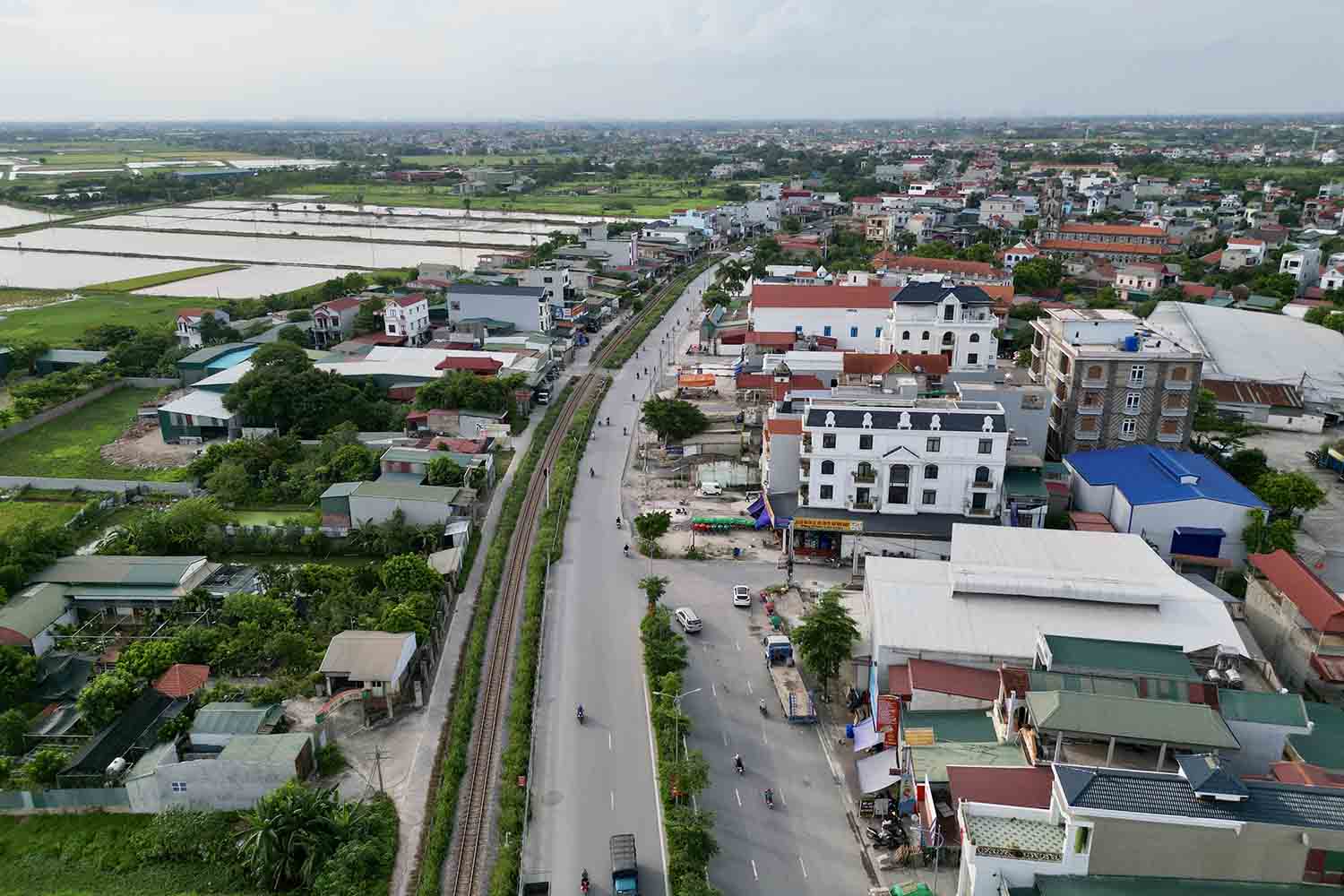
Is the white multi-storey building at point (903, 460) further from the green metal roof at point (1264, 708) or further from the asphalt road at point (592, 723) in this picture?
the green metal roof at point (1264, 708)

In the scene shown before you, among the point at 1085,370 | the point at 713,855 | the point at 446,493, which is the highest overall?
the point at 1085,370

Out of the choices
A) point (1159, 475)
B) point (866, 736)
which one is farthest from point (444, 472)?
point (1159, 475)

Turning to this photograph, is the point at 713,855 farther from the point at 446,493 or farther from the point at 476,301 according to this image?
the point at 476,301

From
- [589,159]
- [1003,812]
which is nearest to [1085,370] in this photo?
[1003,812]

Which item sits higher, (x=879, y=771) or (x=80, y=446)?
(x=80, y=446)

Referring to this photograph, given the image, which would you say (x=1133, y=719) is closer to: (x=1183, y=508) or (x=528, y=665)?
(x=528, y=665)

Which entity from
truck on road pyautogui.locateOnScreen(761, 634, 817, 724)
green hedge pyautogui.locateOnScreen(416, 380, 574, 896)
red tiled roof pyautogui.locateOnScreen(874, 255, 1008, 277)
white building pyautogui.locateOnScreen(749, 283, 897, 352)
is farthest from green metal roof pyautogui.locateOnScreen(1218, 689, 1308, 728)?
red tiled roof pyautogui.locateOnScreen(874, 255, 1008, 277)
